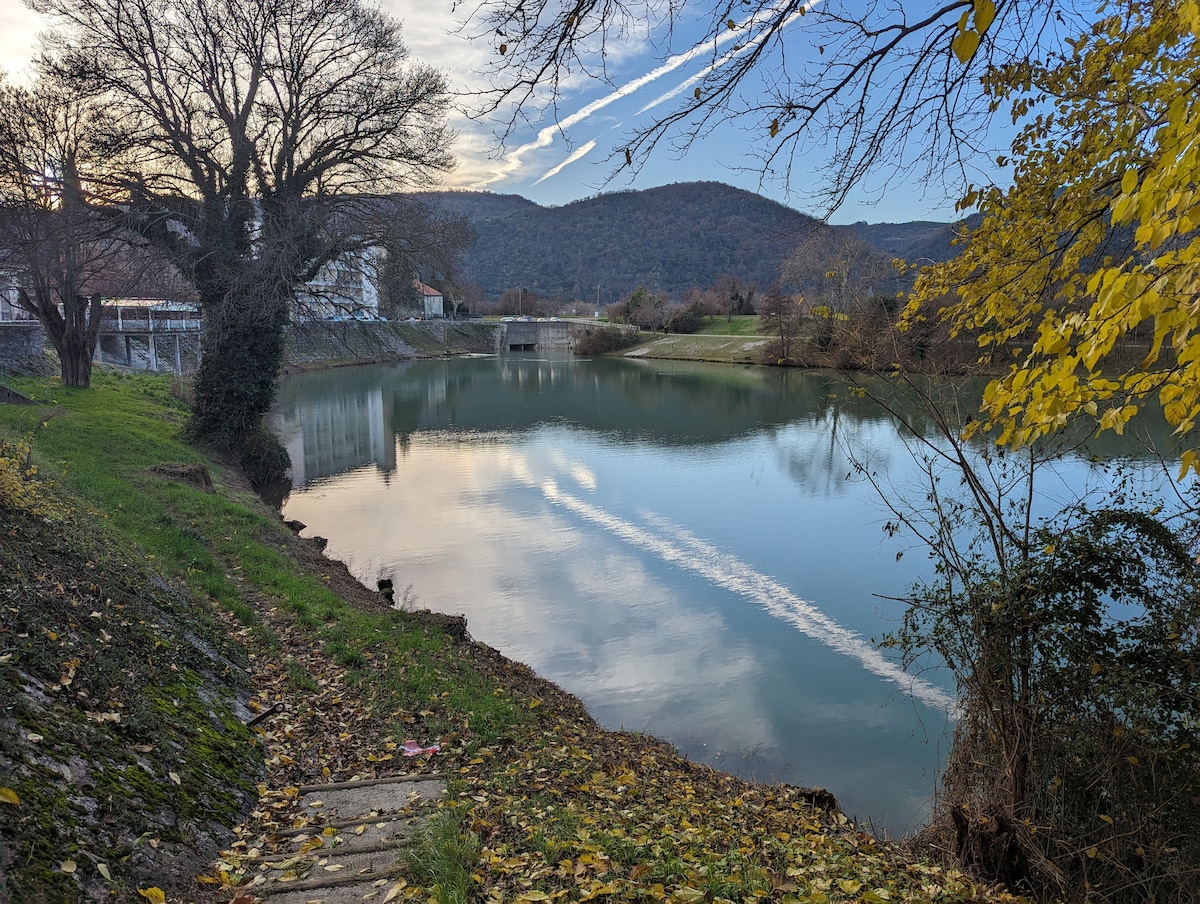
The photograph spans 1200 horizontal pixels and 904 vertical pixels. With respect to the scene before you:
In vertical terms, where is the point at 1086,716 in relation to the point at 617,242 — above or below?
below

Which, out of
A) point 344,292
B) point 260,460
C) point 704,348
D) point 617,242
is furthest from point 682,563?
point 617,242

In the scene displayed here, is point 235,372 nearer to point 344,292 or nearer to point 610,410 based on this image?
point 344,292

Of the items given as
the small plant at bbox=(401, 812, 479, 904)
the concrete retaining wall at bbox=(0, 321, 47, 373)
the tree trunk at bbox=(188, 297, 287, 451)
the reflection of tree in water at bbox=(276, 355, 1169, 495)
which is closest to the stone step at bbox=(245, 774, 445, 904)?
the small plant at bbox=(401, 812, 479, 904)

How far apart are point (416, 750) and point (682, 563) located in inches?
323

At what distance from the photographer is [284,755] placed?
5.09 m

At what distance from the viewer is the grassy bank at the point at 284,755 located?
3219 millimetres

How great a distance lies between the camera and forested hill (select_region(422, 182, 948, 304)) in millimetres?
135375

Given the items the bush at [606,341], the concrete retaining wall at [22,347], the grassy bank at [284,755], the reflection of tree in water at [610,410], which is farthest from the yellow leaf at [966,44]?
the bush at [606,341]

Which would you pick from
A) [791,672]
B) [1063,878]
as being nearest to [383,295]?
[791,672]

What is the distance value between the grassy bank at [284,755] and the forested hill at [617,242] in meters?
115

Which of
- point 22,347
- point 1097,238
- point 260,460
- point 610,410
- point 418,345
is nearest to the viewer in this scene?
point 1097,238

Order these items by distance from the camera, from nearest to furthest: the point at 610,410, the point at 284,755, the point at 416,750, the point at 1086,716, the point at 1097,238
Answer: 1. the point at 1097,238
2. the point at 1086,716
3. the point at 284,755
4. the point at 416,750
5. the point at 610,410

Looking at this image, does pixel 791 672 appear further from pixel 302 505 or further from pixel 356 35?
pixel 356 35

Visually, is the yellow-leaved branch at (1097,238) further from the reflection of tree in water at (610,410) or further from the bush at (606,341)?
the bush at (606,341)
